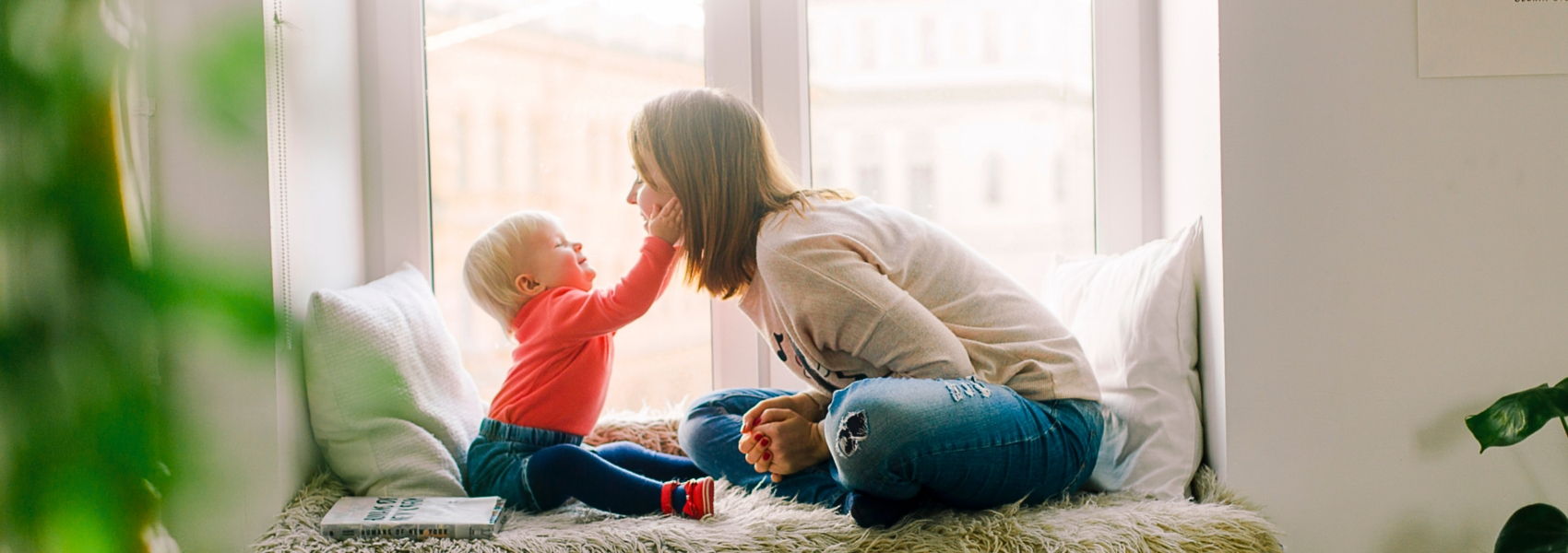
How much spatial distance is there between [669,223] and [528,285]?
0.26 m

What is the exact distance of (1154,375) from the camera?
4.50ft

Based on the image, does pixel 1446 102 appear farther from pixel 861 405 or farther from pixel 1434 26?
pixel 861 405

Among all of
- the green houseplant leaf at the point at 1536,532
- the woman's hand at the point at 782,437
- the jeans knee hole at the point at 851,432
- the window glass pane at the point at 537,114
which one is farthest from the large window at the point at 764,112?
the green houseplant leaf at the point at 1536,532

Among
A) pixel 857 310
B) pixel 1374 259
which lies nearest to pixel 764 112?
pixel 857 310

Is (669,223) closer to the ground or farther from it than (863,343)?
farther from it

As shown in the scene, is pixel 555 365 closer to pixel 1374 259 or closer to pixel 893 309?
pixel 893 309

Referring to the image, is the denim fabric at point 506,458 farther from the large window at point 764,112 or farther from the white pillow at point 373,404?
the large window at point 764,112

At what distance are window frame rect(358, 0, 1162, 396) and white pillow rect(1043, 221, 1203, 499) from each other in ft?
0.97

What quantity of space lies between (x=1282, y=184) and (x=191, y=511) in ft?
4.16

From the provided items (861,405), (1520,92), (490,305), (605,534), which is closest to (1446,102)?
(1520,92)

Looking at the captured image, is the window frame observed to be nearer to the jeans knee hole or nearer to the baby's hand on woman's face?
the baby's hand on woman's face

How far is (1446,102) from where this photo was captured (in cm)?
128

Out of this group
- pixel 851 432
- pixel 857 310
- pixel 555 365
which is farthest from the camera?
pixel 555 365

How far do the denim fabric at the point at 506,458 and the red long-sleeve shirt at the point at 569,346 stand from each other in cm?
1
